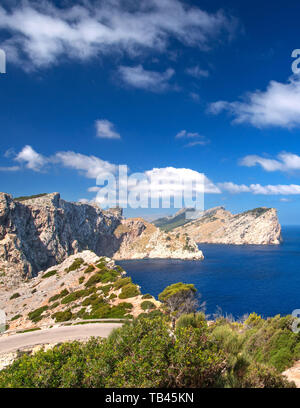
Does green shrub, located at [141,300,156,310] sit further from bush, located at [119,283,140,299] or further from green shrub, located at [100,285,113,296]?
green shrub, located at [100,285,113,296]

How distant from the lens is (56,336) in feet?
93.8

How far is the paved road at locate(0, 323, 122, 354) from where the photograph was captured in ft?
87.4

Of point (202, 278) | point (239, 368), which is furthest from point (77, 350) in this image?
point (202, 278)

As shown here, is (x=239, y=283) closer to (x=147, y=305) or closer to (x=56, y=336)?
(x=147, y=305)

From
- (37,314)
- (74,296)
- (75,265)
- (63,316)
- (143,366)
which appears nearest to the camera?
(143,366)

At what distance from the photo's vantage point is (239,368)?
12242 millimetres

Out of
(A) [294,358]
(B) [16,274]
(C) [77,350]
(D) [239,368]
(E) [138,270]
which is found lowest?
(E) [138,270]

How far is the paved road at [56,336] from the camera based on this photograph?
26641mm

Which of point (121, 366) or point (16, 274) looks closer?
point (121, 366)

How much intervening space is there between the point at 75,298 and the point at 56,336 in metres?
23.7

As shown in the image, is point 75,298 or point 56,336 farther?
point 75,298

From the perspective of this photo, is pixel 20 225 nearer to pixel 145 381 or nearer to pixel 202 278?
pixel 202 278

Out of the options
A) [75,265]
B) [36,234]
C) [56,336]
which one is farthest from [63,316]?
[36,234]

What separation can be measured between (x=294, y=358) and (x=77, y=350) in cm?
1886
